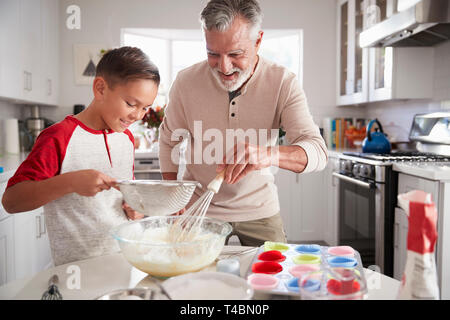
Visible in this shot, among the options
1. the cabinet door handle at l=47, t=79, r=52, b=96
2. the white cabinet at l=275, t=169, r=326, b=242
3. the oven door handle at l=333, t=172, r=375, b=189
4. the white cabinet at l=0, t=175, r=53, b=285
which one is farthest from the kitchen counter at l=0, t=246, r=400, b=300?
the cabinet door handle at l=47, t=79, r=52, b=96

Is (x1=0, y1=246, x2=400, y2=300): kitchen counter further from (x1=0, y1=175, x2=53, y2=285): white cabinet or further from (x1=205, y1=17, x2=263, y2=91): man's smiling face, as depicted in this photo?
(x1=0, y1=175, x2=53, y2=285): white cabinet

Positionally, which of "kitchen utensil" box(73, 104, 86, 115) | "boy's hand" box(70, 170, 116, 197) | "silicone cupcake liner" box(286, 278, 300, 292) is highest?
"kitchen utensil" box(73, 104, 86, 115)

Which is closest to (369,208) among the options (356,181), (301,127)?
(356,181)

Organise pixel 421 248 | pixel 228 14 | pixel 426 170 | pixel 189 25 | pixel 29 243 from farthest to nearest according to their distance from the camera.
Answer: pixel 189 25 → pixel 29 243 → pixel 426 170 → pixel 228 14 → pixel 421 248

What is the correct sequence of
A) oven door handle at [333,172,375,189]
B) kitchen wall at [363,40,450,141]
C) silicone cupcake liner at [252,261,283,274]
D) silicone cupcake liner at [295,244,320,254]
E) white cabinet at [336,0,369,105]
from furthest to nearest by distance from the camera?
1. white cabinet at [336,0,369,105]
2. kitchen wall at [363,40,450,141]
3. oven door handle at [333,172,375,189]
4. silicone cupcake liner at [295,244,320,254]
5. silicone cupcake liner at [252,261,283,274]

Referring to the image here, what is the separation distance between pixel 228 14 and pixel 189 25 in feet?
9.46

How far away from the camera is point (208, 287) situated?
2.63ft

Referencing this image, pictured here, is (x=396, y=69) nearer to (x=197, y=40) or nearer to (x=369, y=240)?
(x=369, y=240)

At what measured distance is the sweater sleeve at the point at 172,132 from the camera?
5.75ft

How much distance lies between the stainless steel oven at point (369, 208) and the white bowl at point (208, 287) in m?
1.91

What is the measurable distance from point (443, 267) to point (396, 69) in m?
1.53

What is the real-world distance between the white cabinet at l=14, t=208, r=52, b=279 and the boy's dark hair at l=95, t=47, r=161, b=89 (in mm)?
1443

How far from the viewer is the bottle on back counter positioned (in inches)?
27.1

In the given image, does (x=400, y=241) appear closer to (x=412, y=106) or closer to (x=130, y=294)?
(x=412, y=106)
